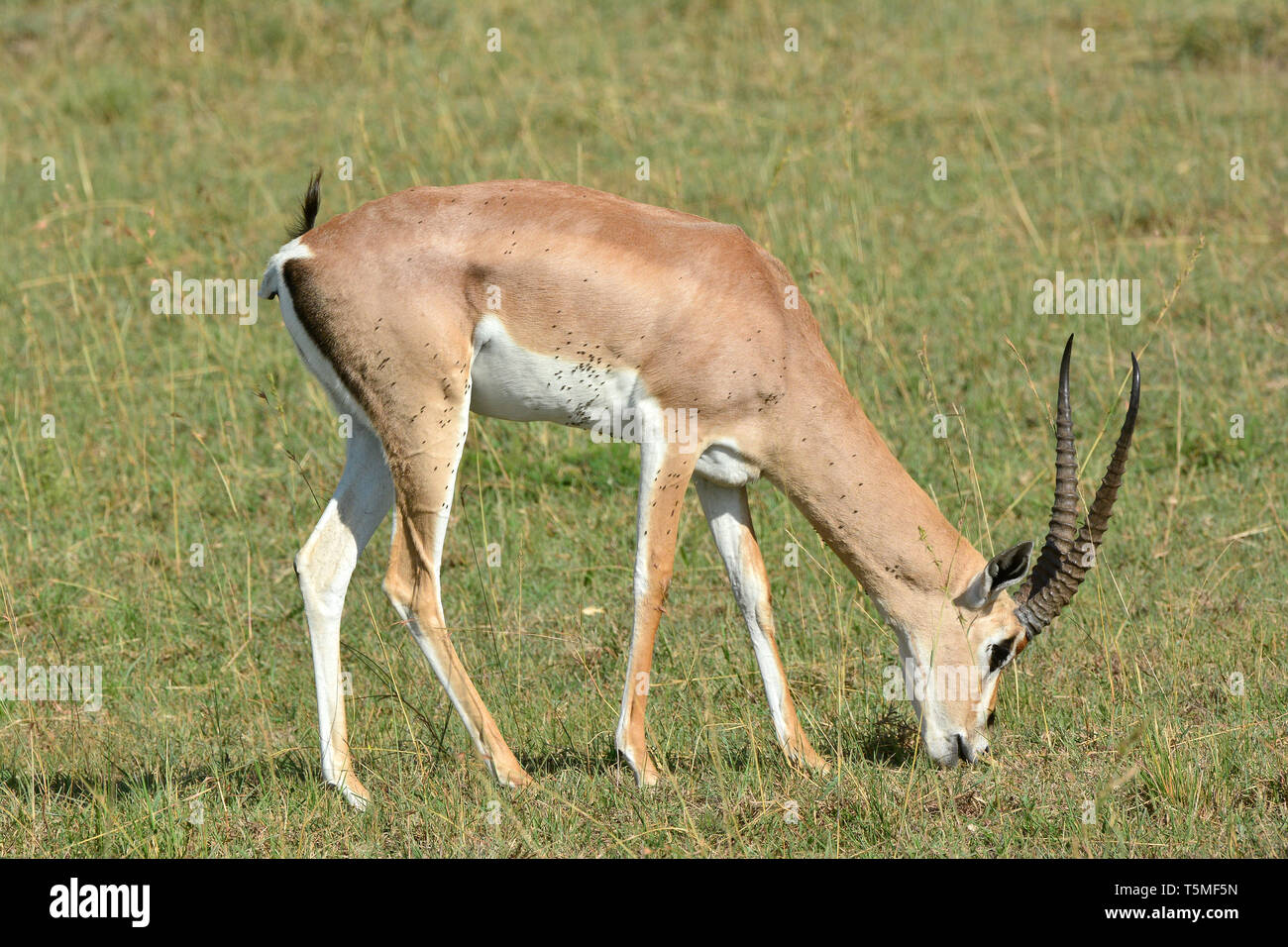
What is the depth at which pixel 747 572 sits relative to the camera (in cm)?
528

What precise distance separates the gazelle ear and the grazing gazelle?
0.03 feet

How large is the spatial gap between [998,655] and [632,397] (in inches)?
56.5

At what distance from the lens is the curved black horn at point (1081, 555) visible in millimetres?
4648

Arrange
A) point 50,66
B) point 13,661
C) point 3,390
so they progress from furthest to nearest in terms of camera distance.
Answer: point 50,66 < point 3,390 < point 13,661

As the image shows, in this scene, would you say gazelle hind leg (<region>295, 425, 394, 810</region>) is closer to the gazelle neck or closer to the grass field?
→ the grass field

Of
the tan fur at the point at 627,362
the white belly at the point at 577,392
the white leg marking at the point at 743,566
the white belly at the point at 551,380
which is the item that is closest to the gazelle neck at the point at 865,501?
the tan fur at the point at 627,362

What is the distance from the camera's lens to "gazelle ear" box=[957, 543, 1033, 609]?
470cm

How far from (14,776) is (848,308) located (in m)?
4.80

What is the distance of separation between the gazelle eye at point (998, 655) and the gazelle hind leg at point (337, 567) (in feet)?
6.66

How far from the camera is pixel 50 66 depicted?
459 inches

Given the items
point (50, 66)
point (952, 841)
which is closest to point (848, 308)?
point (952, 841)

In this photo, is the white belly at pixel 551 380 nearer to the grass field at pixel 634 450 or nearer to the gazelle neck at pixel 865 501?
the gazelle neck at pixel 865 501
